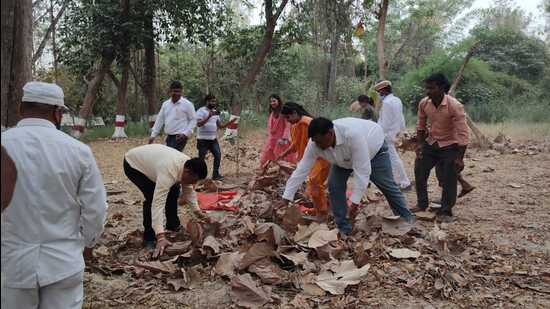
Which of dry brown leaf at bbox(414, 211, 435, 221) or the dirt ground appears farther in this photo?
dry brown leaf at bbox(414, 211, 435, 221)

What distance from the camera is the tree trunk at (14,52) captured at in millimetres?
2621

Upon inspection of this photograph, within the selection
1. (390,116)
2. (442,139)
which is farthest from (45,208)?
(390,116)

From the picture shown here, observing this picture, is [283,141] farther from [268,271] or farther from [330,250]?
[268,271]

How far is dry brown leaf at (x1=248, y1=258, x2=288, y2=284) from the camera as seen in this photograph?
10.0 feet

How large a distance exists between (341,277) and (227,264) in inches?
30.8

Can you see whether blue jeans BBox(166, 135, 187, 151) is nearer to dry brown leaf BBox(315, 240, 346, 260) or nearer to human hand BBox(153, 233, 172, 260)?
human hand BBox(153, 233, 172, 260)

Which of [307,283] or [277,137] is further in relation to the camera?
[277,137]

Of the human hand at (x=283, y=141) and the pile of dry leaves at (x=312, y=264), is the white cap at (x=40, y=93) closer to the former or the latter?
the pile of dry leaves at (x=312, y=264)

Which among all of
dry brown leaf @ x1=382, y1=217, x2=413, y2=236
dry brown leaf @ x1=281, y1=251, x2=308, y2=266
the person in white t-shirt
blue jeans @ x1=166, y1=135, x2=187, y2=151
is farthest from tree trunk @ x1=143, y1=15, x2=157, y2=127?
dry brown leaf @ x1=281, y1=251, x2=308, y2=266

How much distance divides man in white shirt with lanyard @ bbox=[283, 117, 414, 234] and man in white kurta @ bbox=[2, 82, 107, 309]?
1.90 metres

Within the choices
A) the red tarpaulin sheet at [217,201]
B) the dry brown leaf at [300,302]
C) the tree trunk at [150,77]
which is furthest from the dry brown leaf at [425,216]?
the tree trunk at [150,77]

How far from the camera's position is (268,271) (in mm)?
3104

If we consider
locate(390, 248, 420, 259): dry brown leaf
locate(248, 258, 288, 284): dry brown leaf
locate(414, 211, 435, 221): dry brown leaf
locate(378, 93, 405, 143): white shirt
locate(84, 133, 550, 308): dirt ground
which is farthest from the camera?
locate(378, 93, 405, 143): white shirt

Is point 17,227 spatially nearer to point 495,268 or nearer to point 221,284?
point 221,284
